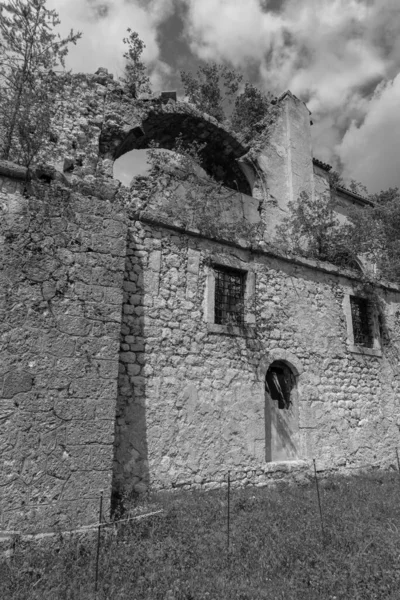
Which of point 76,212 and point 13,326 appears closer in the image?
point 13,326

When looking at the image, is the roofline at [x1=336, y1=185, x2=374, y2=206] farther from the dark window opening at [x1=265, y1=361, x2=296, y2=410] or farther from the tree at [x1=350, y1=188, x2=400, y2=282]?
the dark window opening at [x1=265, y1=361, x2=296, y2=410]

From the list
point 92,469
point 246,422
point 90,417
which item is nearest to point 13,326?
point 90,417

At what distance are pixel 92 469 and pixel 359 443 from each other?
5718 mm

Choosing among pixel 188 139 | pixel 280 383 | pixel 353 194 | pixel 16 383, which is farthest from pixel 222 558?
pixel 353 194

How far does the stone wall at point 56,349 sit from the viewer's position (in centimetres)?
419

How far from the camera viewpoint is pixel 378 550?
4316 millimetres

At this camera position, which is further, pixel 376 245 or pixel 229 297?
pixel 376 245

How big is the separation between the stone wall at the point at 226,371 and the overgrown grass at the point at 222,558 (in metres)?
0.77

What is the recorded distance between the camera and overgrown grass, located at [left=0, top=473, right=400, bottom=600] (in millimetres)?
3506

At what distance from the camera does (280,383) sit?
753 cm

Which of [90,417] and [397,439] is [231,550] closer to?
[90,417]

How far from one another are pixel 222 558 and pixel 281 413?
3536mm

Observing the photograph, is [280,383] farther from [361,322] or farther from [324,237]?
[324,237]

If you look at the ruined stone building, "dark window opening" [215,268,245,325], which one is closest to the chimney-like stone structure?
the ruined stone building
